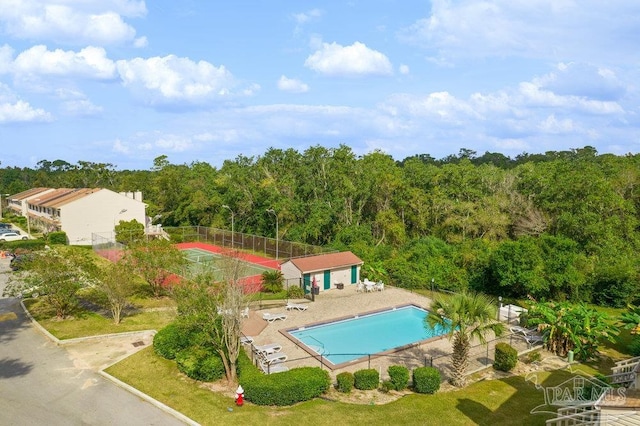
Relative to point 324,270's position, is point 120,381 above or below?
below

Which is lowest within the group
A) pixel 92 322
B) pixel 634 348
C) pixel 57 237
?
pixel 634 348

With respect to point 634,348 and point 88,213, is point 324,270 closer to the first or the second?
point 634,348

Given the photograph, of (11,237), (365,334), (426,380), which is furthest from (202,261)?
(11,237)

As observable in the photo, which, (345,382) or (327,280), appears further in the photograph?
(327,280)

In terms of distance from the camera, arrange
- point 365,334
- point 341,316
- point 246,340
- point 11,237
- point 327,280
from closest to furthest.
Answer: point 246,340, point 365,334, point 341,316, point 327,280, point 11,237

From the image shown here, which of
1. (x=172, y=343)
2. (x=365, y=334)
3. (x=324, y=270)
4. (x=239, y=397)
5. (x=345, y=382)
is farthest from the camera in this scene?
(x=324, y=270)

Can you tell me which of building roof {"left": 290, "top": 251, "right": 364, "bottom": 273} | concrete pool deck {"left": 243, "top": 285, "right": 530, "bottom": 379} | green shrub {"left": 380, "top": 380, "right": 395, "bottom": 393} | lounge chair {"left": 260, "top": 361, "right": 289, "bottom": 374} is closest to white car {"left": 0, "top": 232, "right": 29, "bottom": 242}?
building roof {"left": 290, "top": 251, "right": 364, "bottom": 273}

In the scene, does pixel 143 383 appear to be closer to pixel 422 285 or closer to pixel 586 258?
pixel 422 285
